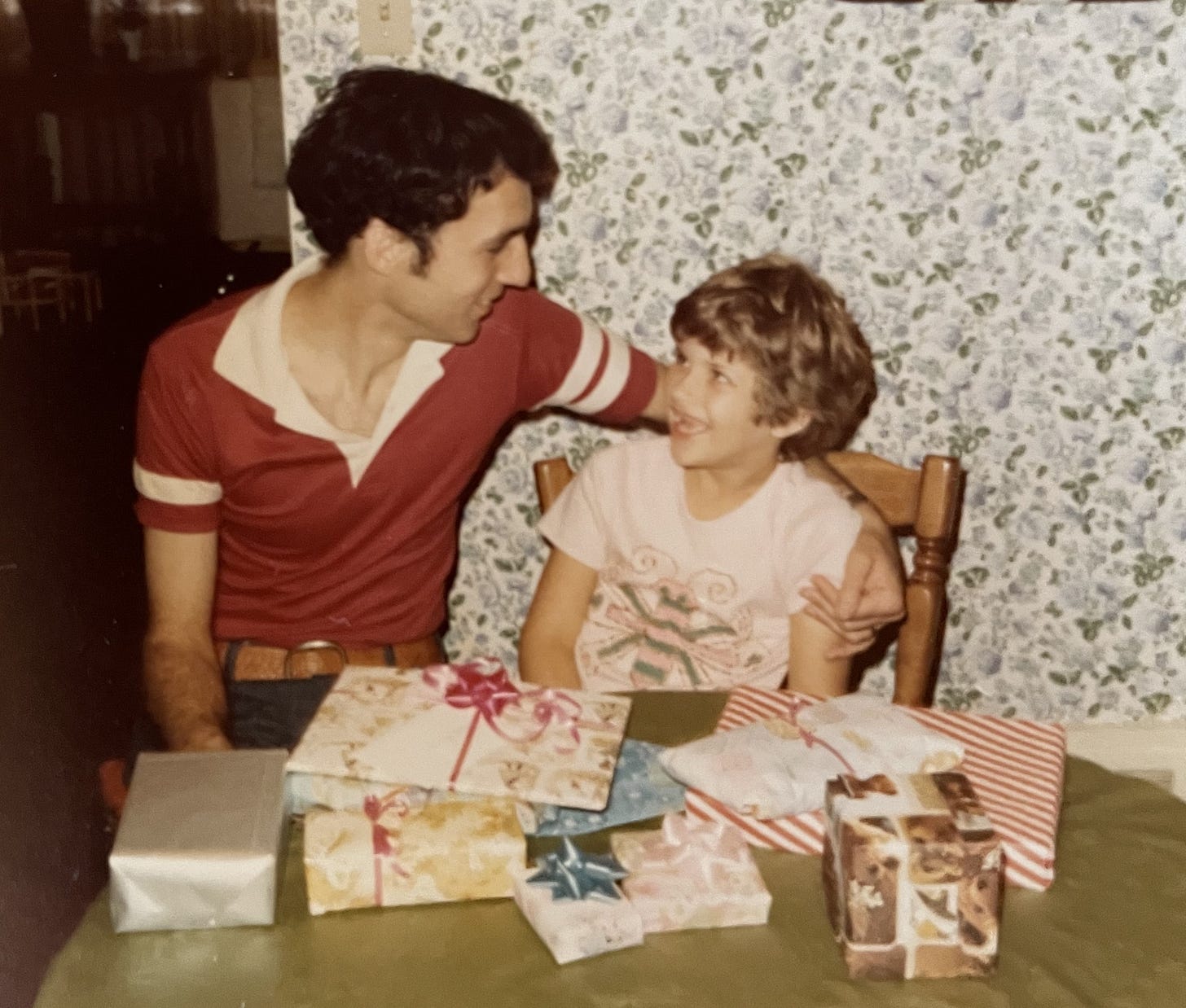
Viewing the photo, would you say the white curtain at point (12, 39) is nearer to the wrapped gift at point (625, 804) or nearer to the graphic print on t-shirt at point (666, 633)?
the graphic print on t-shirt at point (666, 633)

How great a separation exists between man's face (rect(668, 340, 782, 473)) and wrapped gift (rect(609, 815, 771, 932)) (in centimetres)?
74

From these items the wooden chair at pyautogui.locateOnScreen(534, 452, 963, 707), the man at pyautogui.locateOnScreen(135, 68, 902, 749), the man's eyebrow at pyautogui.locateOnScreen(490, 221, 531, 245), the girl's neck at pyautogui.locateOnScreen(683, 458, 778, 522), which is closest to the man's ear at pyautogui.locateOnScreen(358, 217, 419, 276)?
the man at pyautogui.locateOnScreen(135, 68, 902, 749)

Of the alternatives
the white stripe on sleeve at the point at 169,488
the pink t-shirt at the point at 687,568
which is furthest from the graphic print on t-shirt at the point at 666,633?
the white stripe on sleeve at the point at 169,488

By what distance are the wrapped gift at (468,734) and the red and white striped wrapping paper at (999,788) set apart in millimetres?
113

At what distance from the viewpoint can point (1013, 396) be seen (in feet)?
7.59

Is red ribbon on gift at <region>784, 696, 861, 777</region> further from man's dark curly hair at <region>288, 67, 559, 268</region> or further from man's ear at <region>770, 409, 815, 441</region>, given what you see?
man's dark curly hair at <region>288, 67, 559, 268</region>

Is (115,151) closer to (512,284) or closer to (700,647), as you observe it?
(512,284)

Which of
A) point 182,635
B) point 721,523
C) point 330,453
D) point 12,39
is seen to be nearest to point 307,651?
point 182,635

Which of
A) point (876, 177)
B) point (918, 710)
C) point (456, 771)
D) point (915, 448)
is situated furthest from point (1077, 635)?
point (456, 771)

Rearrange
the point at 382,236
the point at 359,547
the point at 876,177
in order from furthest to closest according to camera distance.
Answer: the point at 876,177 < the point at 359,547 < the point at 382,236

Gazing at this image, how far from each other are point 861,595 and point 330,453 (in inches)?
29.4

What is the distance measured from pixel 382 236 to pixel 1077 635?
156 centimetres

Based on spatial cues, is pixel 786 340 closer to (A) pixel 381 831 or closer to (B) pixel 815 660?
(B) pixel 815 660

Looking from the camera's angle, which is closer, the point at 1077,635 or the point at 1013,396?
the point at 1013,396
